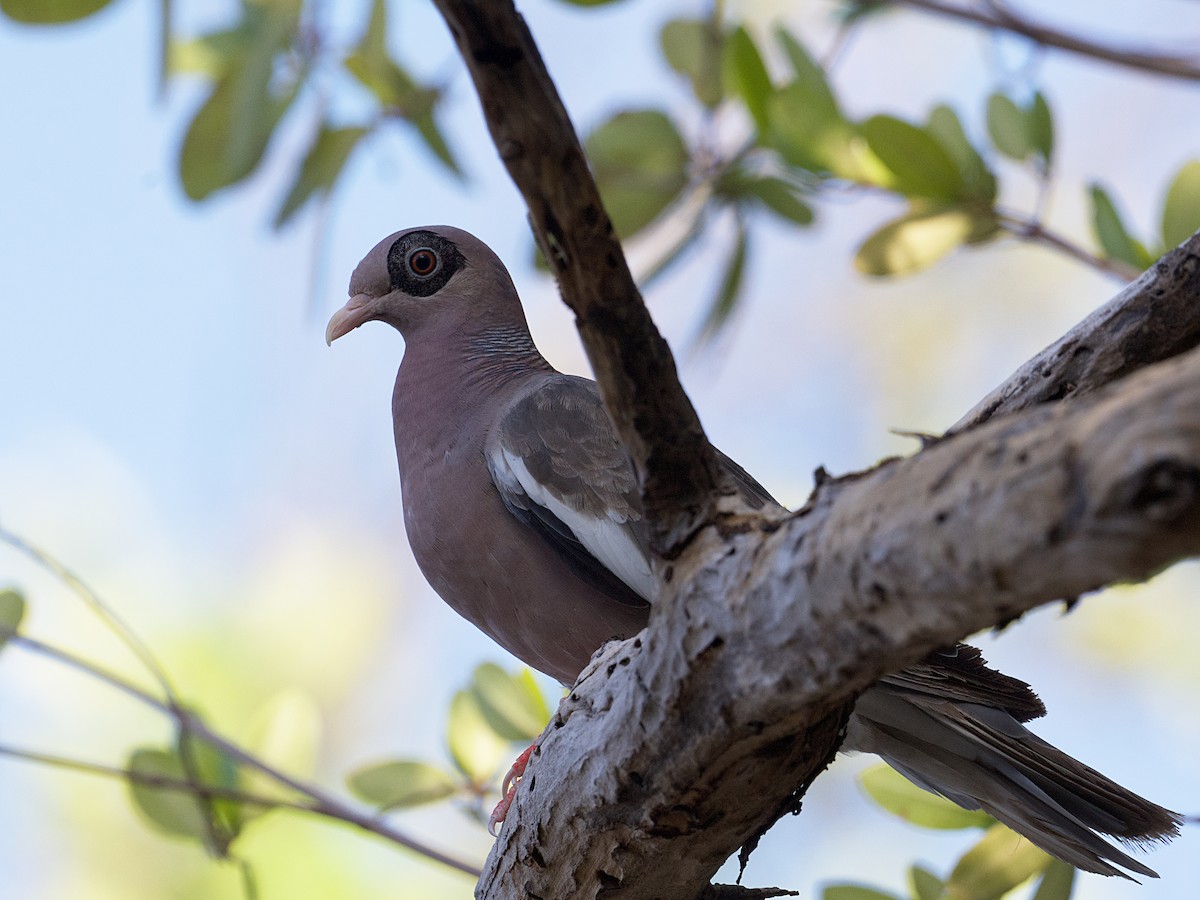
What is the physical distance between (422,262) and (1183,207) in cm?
185

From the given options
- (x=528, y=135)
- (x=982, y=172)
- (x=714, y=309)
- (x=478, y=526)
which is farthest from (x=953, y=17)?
(x=528, y=135)

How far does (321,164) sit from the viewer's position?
307 cm

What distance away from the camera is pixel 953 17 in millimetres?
2545

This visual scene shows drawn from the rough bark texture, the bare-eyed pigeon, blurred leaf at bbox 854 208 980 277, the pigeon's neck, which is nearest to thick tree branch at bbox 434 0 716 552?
the rough bark texture

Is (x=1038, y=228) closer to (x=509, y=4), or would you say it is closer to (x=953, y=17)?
(x=953, y=17)

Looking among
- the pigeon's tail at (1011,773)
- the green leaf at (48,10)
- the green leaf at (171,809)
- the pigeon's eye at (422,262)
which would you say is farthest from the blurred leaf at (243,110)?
the pigeon's tail at (1011,773)

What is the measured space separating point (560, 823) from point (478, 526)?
35.1 inches

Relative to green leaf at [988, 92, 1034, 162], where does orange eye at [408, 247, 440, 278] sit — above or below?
below

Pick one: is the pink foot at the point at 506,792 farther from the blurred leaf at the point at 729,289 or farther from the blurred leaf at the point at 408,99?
the blurred leaf at the point at 408,99

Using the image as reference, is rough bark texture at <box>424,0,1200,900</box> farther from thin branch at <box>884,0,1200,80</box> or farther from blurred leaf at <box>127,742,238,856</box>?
blurred leaf at <box>127,742,238,856</box>

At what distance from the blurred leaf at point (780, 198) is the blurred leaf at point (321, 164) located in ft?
3.54

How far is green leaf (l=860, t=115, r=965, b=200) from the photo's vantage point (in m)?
2.79

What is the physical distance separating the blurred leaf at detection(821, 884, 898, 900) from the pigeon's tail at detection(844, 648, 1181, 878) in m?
0.30

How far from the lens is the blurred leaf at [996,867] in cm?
237
